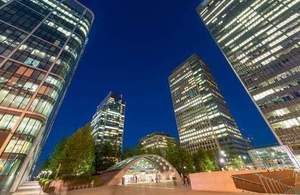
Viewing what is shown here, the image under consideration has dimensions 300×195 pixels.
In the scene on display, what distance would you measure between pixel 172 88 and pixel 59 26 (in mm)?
121203

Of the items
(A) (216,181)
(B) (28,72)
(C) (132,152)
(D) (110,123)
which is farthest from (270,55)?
(D) (110,123)

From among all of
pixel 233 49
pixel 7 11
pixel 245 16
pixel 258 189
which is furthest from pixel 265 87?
pixel 7 11

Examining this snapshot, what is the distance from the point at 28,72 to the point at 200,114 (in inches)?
4463

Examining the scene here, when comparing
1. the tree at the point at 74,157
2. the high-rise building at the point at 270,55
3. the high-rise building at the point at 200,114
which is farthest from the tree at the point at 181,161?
the high-rise building at the point at 200,114

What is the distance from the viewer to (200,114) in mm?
126562

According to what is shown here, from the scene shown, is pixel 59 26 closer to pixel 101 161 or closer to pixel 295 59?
pixel 101 161

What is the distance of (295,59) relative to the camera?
51844mm

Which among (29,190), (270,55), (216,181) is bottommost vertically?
(216,181)

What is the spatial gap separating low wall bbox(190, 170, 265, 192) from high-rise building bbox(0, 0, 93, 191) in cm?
2881

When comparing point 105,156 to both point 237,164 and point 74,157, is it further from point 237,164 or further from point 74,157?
point 237,164

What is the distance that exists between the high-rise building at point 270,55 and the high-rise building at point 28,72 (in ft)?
214

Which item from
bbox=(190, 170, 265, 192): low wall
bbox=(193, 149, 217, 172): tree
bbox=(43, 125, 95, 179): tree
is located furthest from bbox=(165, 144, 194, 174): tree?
bbox=(190, 170, 265, 192): low wall

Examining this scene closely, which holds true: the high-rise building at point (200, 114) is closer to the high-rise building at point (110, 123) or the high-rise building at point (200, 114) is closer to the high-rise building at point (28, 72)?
the high-rise building at point (110, 123)

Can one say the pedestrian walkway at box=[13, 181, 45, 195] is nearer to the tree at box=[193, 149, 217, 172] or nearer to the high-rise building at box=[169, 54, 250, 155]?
the tree at box=[193, 149, 217, 172]
